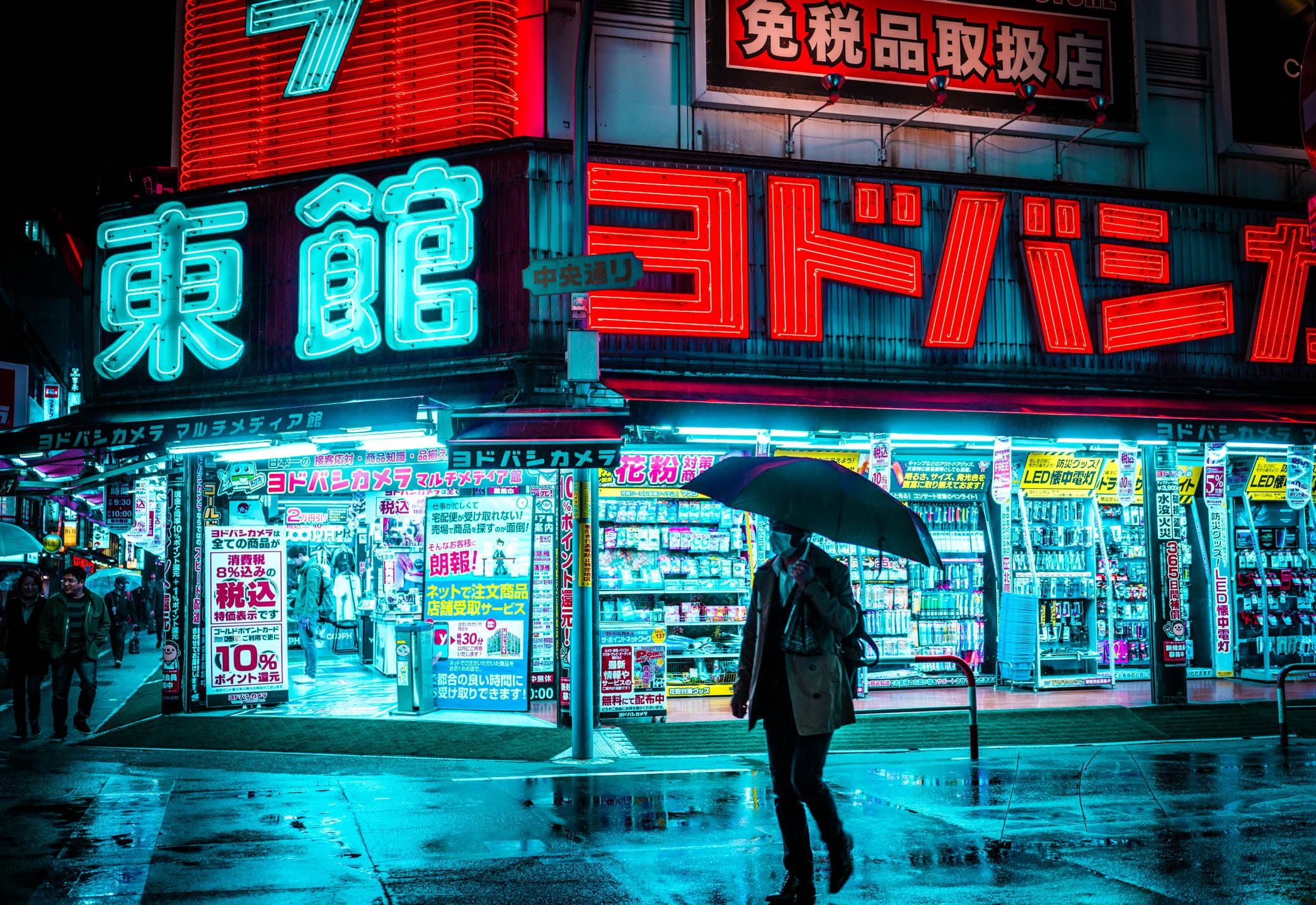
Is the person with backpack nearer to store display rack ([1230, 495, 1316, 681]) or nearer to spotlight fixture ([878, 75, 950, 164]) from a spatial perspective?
spotlight fixture ([878, 75, 950, 164])

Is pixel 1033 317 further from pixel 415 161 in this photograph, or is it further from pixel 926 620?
pixel 415 161

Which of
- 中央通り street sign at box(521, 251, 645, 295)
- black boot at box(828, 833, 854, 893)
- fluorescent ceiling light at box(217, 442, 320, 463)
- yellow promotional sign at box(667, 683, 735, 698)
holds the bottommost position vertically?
yellow promotional sign at box(667, 683, 735, 698)

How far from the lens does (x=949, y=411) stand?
615 inches

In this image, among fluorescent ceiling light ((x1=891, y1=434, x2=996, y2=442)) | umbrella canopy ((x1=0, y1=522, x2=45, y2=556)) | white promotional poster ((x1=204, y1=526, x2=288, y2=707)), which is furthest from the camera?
umbrella canopy ((x1=0, y1=522, x2=45, y2=556))

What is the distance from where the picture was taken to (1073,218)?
56.6 ft

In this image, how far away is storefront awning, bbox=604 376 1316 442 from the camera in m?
14.7

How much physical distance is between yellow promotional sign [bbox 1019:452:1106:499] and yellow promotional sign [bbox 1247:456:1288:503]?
334cm

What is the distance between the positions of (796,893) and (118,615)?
2532 centimetres

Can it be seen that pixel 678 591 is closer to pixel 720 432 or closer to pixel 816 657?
pixel 720 432

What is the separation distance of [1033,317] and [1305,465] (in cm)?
491

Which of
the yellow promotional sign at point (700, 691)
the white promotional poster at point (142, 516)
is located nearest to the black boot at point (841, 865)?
the yellow promotional sign at point (700, 691)

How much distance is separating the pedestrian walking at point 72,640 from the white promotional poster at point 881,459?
995 cm

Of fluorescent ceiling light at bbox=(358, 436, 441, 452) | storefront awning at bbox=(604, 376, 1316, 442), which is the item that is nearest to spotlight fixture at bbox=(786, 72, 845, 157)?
storefront awning at bbox=(604, 376, 1316, 442)

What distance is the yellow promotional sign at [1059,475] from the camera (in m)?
18.3
